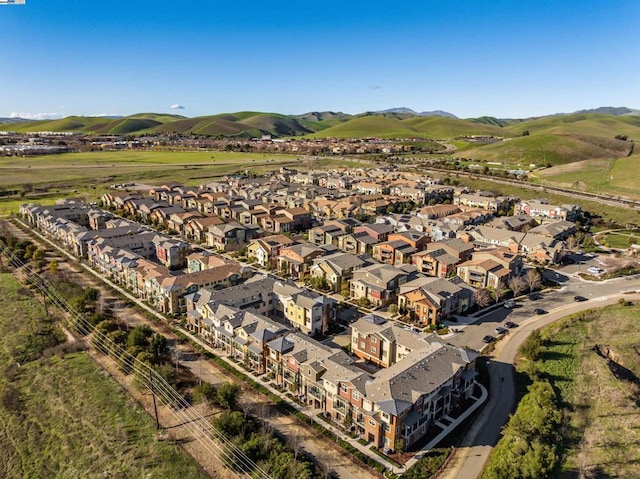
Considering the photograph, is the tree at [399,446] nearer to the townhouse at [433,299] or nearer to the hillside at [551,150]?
the townhouse at [433,299]

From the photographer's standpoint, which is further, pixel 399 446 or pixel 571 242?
pixel 571 242

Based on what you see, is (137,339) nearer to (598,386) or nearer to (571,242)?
(598,386)

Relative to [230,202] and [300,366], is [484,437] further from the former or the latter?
[230,202]

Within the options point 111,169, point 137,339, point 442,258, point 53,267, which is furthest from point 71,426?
point 111,169

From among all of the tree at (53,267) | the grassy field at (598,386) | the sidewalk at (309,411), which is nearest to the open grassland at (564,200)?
the grassy field at (598,386)

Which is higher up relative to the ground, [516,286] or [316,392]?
[516,286]

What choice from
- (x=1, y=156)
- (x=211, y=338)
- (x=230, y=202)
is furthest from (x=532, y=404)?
(x=1, y=156)

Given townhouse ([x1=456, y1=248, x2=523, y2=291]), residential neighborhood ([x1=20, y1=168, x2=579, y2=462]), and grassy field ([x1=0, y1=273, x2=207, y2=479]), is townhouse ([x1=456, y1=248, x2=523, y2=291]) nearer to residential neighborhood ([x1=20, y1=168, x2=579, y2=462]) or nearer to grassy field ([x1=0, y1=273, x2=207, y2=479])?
residential neighborhood ([x1=20, y1=168, x2=579, y2=462])
